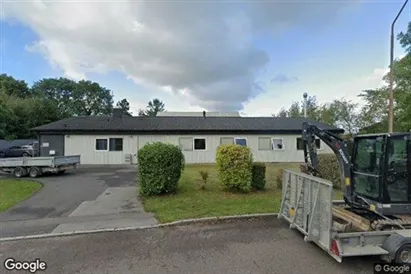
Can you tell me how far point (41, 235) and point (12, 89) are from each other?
189 ft

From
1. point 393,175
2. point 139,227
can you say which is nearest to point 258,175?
point 139,227

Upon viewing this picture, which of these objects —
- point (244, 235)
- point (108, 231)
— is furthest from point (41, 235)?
point (244, 235)

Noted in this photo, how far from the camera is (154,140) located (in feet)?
71.5

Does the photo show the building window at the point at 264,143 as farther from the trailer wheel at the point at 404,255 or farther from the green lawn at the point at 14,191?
the trailer wheel at the point at 404,255

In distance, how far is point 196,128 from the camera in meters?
21.9

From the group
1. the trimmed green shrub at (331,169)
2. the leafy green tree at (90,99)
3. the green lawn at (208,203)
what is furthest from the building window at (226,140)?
the leafy green tree at (90,99)

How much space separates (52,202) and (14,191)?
321cm

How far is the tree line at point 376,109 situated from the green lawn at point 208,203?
16.2 meters

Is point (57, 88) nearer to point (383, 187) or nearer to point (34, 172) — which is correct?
point (34, 172)

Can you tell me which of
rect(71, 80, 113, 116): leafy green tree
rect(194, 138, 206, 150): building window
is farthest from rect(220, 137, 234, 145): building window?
rect(71, 80, 113, 116): leafy green tree

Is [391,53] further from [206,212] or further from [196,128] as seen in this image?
[196,128]

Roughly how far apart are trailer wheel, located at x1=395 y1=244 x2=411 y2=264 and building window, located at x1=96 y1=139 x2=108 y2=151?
808 inches

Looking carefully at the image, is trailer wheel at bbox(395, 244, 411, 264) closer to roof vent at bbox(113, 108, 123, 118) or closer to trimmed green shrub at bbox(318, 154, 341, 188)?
trimmed green shrub at bbox(318, 154, 341, 188)

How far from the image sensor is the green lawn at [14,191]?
28.9 feet
